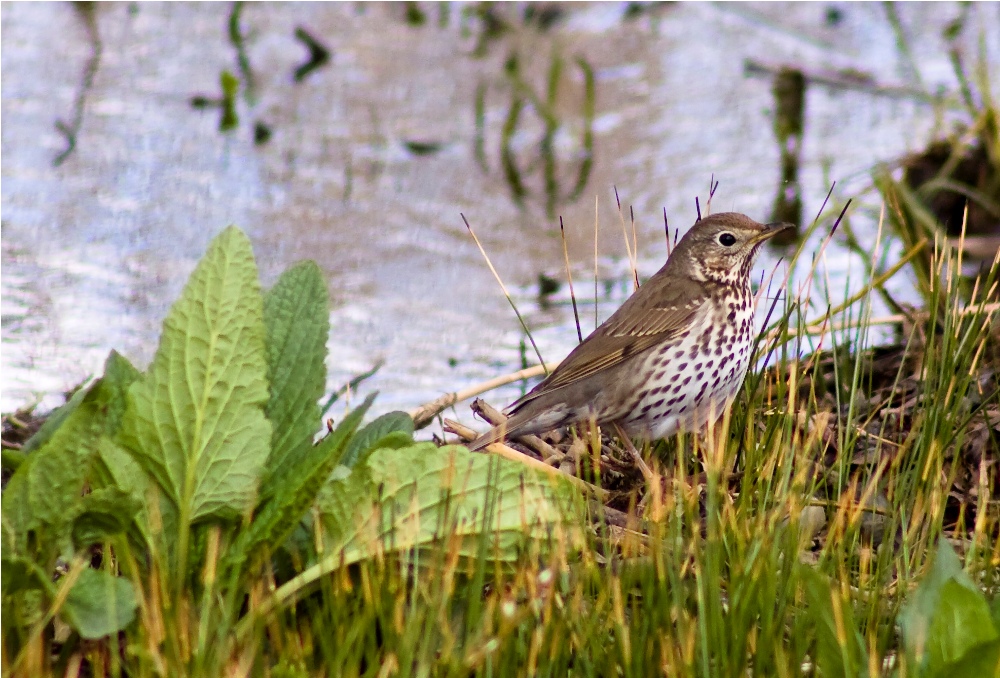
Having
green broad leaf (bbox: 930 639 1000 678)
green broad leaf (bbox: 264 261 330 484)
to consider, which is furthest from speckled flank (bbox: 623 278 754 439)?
green broad leaf (bbox: 930 639 1000 678)

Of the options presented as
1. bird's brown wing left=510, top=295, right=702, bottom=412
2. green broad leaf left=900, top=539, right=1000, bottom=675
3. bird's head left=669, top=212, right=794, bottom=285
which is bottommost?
green broad leaf left=900, top=539, right=1000, bottom=675

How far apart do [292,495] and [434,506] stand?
0.95 feet

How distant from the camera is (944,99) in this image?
7.22 m

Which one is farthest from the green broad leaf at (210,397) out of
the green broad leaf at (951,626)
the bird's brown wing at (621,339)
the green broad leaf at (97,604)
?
the green broad leaf at (951,626)

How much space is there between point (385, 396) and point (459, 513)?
1737 millimetres

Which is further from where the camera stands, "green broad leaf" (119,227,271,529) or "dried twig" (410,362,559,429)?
"dried twig" (410,362,559,429)

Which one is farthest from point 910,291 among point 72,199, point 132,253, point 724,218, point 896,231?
point 72,199

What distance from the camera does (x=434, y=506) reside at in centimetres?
295

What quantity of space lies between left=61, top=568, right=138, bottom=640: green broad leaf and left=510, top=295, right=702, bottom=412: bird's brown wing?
59.6 inches

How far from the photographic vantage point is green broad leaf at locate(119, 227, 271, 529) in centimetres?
289

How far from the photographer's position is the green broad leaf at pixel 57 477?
271 cm

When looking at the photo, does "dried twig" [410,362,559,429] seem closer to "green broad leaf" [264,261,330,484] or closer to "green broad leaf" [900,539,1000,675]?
"green broad leaf" [264,261,330,484]

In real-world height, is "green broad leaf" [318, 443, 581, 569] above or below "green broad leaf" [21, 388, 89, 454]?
below

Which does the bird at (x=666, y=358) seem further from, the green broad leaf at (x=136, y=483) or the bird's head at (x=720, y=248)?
the green broad leaf at (x=136, y=483)
